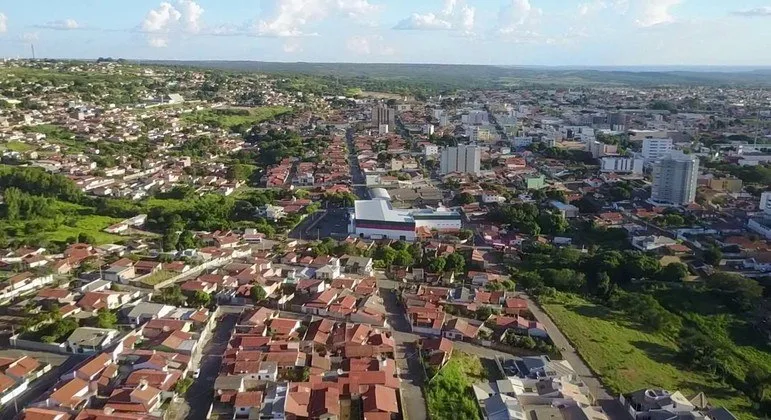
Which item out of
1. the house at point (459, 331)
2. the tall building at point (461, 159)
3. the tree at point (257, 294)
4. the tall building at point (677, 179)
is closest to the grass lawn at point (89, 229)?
the tree at point (257, 294)

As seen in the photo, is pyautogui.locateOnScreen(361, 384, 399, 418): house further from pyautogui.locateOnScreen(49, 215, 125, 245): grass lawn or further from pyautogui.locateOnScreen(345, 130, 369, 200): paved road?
pyautogui.locateOnScreen(345, 130, 369, 200): paved road

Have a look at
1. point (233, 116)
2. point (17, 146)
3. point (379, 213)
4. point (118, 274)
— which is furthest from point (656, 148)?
point (17, 146)

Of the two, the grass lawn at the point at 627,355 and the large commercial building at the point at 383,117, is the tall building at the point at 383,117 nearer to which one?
the large commercial building at the point at 383,117

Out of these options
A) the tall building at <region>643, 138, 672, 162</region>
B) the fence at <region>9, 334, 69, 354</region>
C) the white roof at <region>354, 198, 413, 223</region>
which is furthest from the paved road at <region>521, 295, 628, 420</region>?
the tall building at <region>643, 138, 672, 162</region>

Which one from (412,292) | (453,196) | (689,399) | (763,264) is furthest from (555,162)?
(689,399)

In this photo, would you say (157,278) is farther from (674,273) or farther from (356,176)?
(356,176)

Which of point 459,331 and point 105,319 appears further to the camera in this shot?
point 459,331

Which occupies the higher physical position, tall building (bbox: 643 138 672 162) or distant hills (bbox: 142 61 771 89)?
distant hills (bbox: 142 61 771 89)
